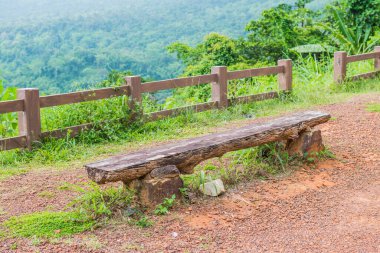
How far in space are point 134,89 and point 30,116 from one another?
1.90 m

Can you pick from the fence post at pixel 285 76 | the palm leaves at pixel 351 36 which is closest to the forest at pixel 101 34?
the palm leaves at pixel 351 36

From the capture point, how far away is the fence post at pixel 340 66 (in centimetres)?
1306

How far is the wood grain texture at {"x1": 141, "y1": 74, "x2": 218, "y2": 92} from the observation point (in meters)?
9.23

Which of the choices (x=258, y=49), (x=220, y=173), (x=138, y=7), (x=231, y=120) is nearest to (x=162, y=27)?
(x=138, y=7)

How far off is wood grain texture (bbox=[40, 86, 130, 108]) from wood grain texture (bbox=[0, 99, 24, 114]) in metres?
0.31

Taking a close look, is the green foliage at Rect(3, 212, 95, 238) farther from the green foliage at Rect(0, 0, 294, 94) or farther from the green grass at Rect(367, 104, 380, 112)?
the green foliage at Rect(0, 0, 294, 94)

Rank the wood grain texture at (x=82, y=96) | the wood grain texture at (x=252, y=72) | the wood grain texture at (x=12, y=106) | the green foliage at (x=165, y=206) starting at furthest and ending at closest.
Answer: the wood grain texture at (x=252, y=72) → the wood grain texture at (x=82, y=96) → the wood grain texture at (x=12, y=106) → the green foliage at (x=165, y=206)

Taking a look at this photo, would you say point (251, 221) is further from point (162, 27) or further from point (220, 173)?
point (162, 27)

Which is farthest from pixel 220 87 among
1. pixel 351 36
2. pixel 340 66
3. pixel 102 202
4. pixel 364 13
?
pixel 364 13

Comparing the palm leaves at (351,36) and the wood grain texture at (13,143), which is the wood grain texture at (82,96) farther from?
the palm leaves at (351,36)

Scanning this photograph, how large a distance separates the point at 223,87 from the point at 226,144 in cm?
469

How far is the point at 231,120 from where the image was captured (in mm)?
9922

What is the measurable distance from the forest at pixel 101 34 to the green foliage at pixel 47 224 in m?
30.3

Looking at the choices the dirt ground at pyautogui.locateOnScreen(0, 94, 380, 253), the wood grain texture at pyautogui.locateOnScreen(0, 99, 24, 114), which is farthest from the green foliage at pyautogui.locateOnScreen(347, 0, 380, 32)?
the wood grain texture at pyautogui.locateOnScreen(0, 99, 24, 114)
